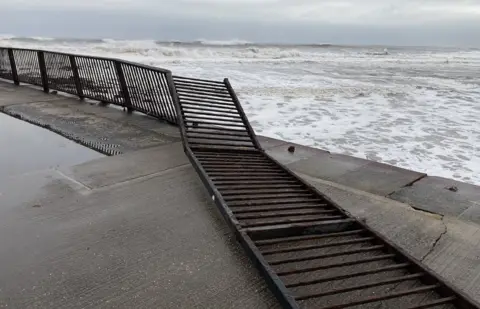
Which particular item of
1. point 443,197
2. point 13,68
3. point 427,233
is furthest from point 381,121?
point 13,68

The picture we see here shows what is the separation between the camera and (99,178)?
4352 mm

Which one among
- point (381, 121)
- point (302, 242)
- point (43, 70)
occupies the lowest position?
point (381, 121)

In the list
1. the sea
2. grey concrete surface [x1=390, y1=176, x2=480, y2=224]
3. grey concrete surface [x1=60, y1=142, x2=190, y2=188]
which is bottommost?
the sea

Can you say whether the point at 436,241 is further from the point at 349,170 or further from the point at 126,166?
the point at 126,166

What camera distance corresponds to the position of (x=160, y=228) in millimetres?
3322

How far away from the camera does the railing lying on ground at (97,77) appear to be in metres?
6.78

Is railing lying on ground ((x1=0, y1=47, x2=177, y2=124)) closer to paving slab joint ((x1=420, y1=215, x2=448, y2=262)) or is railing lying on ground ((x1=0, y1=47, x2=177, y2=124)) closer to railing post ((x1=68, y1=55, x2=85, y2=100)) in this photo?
railing post ((x1=68, y1=55, x2=85, y2=100))

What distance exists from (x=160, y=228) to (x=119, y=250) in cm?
44

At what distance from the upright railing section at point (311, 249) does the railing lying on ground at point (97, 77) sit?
8.59ft

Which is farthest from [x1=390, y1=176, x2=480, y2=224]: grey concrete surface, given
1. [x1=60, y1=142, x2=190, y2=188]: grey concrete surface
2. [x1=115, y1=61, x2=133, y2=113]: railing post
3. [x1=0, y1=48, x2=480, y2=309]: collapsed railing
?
[x1=115, y1=61, x2=133, y2=113]: railing post

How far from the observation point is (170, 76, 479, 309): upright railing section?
8.14 feet

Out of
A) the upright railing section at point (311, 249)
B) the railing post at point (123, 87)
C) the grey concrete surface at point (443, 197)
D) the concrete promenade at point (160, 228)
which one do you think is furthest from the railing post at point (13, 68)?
the grey concrete surface at point (443, 197)

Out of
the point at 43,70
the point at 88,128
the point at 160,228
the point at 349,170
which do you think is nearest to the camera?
the point at 160,228

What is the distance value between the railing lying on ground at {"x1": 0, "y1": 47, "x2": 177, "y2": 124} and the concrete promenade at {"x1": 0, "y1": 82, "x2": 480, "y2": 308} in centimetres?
137
